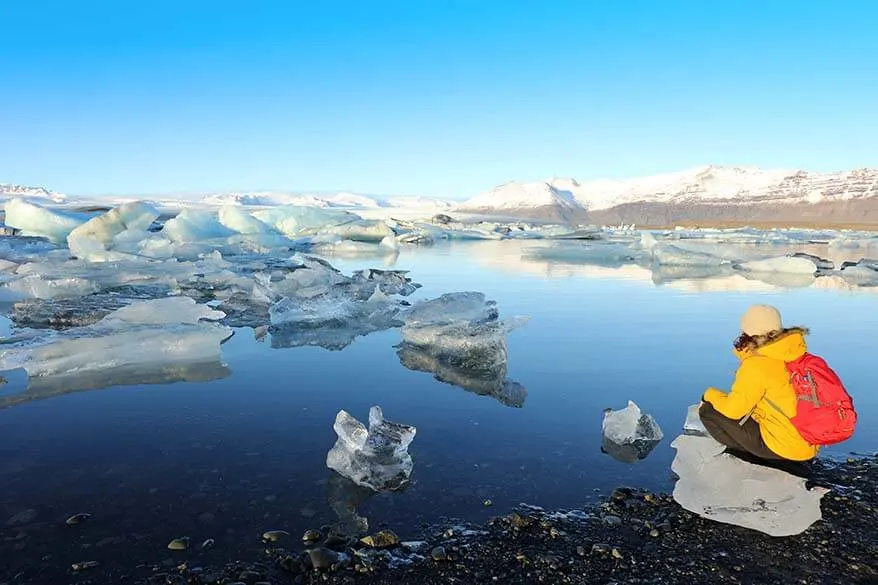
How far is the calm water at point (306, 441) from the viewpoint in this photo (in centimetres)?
253

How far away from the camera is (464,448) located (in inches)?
133

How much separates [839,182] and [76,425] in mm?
220178

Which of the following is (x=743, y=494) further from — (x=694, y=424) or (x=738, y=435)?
(x=694, y=424)

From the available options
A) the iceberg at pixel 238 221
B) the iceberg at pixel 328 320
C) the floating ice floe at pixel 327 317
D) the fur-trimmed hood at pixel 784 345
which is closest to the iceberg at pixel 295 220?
the iceberg at pixel 238 221

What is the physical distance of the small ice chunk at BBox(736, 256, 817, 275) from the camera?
49.9 ft

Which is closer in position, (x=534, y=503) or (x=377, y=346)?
(x=534, y=503)

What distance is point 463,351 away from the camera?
542 centimetres

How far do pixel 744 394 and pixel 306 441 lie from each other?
239 cm

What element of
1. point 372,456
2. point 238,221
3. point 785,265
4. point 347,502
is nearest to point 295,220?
point 238,221

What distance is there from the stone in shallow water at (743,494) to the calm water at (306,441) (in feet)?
0.64

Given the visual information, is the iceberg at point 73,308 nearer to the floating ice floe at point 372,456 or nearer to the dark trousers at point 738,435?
the floating ice floe at point 372,456

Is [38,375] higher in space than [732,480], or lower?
lower

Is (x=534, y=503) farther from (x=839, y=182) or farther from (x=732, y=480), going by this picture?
(x=839, y=182)

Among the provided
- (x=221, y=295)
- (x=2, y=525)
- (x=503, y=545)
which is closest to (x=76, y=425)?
(x=2, y=525)
